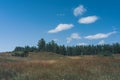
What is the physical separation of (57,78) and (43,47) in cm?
12796

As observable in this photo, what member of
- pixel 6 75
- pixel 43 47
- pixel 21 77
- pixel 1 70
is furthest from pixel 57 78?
pixel 43 47

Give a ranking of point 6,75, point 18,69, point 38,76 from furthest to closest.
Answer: point 18,69
point 6,75
point 38,76

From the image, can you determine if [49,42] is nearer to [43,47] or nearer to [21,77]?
[43,47]

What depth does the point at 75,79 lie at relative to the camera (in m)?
13.3

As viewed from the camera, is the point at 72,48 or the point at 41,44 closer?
the point at 41,44

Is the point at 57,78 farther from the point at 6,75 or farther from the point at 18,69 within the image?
the point at 18,69

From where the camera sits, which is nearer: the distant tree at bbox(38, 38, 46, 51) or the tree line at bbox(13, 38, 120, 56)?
the distant tree at bbox(38, 38, 46, 51)

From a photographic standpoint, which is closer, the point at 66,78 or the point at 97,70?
the point at 66,78

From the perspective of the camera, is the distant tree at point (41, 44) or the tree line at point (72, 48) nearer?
the distant tree at point (41, 44)

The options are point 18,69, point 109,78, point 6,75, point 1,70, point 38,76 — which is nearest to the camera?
point 109,78

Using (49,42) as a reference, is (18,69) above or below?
below

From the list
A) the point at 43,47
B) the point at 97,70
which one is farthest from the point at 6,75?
Result: the point at 43,47

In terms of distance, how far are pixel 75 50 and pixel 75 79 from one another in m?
150

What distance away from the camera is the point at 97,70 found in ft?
54.3
